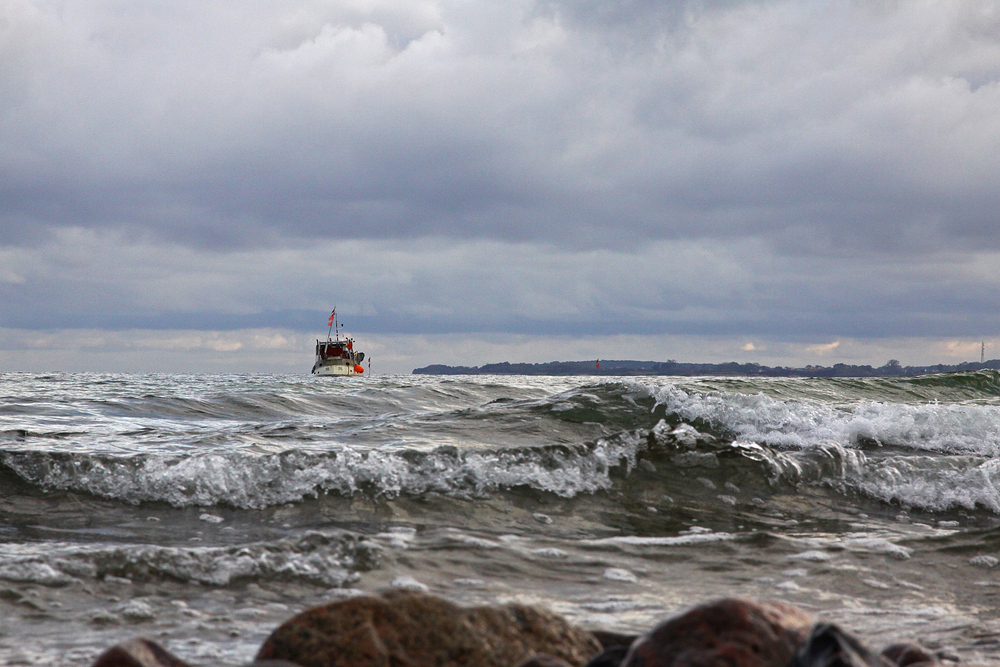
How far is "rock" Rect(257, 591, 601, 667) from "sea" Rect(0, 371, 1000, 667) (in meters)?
0.84

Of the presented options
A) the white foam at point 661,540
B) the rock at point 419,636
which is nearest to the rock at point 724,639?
the rock at point 419,636

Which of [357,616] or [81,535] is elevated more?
[357,616]

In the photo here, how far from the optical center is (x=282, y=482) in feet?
25.1

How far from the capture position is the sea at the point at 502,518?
4.31 metres

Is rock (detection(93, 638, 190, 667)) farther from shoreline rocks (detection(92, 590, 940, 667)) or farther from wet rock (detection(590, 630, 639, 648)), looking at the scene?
wet rock (detection(590, 630, 639, 648))

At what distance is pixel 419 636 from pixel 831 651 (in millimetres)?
1467

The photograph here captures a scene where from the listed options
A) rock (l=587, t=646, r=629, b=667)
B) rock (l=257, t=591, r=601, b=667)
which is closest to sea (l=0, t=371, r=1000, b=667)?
rock (l=257, t=591, r=601, b=667)

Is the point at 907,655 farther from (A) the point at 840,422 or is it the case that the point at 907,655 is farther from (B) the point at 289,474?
(A) the point at 840,422

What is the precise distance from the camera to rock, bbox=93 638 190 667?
8.27ft

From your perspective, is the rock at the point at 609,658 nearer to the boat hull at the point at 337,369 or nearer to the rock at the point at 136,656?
the rock at the point at 136,656

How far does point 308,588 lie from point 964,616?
4.02m

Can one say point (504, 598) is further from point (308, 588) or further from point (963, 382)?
point (963, 382)

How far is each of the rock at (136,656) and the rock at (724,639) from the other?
1644mm

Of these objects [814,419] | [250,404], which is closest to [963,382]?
[814,419]
